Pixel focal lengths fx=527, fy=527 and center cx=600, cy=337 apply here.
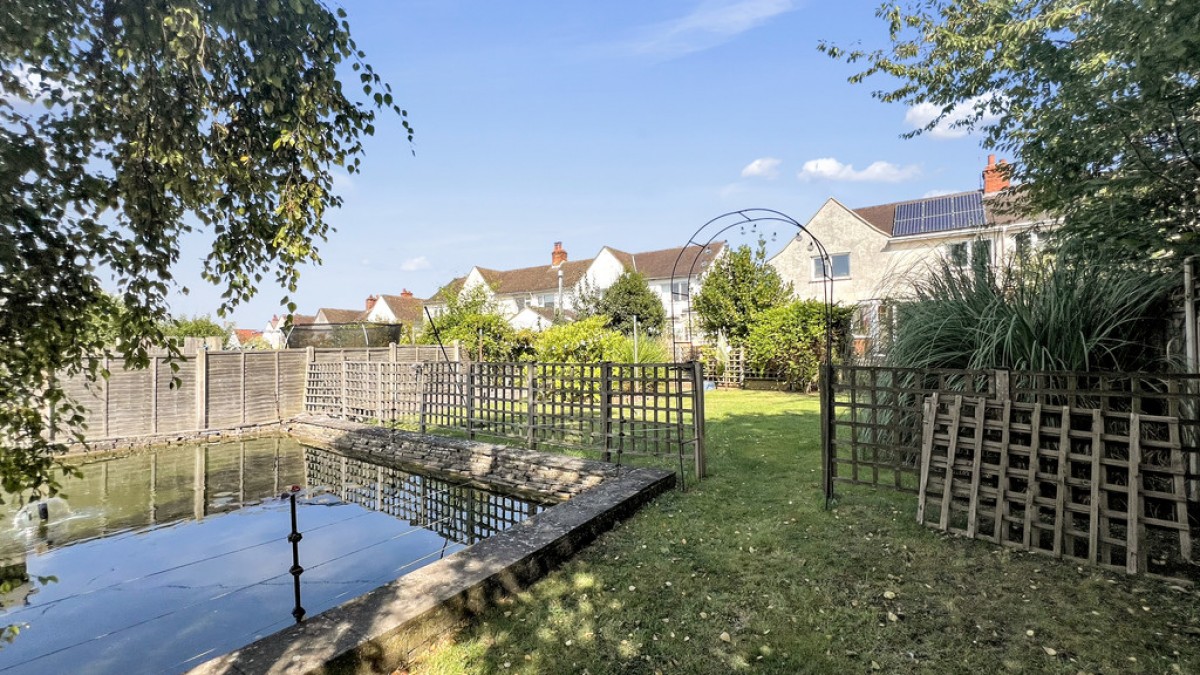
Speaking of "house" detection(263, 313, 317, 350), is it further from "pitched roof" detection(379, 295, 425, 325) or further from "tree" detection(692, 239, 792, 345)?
"tree" detection(692, 239, 792, 345)

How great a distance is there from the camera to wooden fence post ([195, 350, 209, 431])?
1048cm

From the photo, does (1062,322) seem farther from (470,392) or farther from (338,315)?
(338,315)

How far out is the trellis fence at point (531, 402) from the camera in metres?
6.01

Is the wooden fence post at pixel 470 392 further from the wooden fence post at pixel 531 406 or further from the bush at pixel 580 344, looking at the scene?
the bush at pixel 580 344

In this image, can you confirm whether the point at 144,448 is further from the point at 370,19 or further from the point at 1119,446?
the point at 1119,446

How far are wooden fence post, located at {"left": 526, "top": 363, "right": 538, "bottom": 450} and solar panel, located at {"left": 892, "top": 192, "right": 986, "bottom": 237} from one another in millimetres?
17413

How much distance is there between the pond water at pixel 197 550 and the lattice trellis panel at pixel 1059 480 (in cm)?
402

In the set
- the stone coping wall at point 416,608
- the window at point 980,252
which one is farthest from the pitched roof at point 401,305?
the window at point 980,252

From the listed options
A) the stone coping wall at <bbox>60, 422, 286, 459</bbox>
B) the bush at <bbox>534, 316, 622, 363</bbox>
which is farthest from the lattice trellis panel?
the stone coping wall at <bbox>60, 422, 286, 459</bbox>

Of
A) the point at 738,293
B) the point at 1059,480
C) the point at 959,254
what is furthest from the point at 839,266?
the point at 1059,480

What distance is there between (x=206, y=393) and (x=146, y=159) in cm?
1084

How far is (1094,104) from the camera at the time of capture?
3.88 m

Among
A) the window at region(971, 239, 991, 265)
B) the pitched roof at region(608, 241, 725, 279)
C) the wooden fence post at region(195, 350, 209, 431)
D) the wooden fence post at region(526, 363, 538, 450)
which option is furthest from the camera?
the pitched roof at region(608, 241, 725, 279)

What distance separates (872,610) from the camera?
295cm
